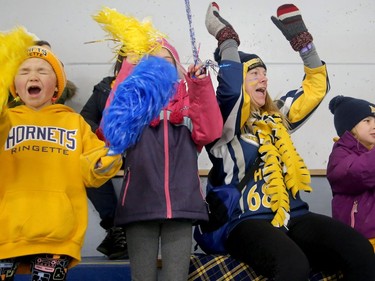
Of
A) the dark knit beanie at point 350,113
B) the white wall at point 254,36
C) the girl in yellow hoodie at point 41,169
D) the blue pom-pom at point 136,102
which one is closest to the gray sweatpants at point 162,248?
the girl in yellow hoodie at point 41,169

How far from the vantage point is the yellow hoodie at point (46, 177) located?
158 centimetres

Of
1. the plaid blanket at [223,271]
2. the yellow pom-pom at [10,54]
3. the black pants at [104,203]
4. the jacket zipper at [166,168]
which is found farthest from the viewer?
the black pants at [104,203]

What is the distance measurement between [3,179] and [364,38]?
259 cm

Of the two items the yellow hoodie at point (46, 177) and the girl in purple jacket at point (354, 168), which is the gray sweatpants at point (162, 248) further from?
the girl in purple jacket at point (354, 168)

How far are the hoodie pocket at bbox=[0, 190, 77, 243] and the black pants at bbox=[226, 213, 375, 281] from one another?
60cm

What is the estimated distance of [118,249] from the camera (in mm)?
2441

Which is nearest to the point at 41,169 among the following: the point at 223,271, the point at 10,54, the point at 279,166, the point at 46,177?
the point at 46,177

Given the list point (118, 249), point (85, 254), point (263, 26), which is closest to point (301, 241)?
point (118, 249)

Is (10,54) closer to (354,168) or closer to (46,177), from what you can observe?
(46,177)

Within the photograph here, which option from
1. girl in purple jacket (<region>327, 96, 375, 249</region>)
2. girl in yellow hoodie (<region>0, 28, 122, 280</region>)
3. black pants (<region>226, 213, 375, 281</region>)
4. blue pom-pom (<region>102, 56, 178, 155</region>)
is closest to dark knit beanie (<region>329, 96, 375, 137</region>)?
girl in purple jacket (<region>327, 96, 375, 249</region>)

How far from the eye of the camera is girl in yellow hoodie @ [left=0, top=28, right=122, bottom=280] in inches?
62.1

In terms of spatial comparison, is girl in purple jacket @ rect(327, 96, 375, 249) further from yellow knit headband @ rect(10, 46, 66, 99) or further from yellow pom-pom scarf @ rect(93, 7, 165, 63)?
yellow knit headband @ rect(10, 46, 66, 99)

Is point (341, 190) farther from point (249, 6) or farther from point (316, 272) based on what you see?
point (249, 6)

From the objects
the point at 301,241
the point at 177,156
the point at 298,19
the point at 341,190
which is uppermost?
the point at 298,19
